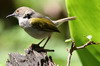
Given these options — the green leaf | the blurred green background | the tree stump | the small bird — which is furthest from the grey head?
the green leaf

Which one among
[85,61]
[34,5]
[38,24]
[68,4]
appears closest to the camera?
[68,4]

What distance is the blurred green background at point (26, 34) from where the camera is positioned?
490 centimetres

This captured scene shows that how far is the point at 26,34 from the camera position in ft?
18.2

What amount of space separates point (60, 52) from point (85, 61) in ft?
7.94

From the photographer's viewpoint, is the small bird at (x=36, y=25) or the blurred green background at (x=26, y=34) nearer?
the small bird at (x=36, y=25)

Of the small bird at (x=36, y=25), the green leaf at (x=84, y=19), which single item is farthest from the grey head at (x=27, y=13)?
the green leaf at (x=84, y=19)

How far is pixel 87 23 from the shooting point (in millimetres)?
2463

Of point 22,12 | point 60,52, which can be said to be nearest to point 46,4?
point 60,52

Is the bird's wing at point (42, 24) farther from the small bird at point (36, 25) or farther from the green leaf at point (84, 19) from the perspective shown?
the green leaf at point (84, 19)

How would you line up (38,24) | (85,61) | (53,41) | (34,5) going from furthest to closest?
1. (34,5)
2. (53,41)
3. (38,24)
4. (85,61)

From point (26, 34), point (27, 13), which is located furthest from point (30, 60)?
point (26, 34)

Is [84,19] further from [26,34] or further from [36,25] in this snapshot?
[26,34]

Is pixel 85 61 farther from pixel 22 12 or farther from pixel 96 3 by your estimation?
pixel 22 12

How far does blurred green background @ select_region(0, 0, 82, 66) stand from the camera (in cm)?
490
